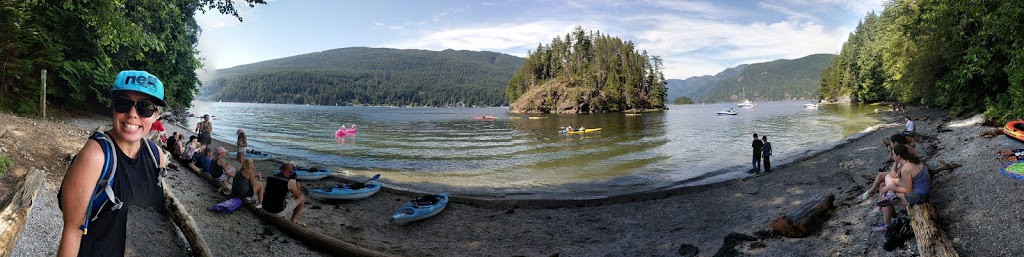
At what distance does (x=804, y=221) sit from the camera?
8.60 metres

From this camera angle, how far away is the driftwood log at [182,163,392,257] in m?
8.66

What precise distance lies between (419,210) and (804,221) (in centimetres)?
996

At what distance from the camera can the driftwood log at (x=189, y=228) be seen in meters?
6.83

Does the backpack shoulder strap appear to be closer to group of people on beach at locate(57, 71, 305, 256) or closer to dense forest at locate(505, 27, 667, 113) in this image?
group of people on beach at locate(57, 71, 305, 256)

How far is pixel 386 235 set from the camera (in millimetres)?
11789

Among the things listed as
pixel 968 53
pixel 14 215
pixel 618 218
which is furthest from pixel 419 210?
pixel 968 53

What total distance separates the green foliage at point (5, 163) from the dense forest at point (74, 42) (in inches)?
143

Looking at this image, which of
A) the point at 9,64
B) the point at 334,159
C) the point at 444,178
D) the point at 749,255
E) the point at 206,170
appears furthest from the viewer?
the point at 334,159

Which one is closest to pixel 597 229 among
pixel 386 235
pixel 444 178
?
pixel 386 235

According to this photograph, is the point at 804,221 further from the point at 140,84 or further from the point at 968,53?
the point at 968,53

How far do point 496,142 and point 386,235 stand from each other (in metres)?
27.8

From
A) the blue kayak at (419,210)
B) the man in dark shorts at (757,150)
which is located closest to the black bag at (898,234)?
the blue kayak at (419,210)

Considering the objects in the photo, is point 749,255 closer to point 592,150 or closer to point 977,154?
point 977,154

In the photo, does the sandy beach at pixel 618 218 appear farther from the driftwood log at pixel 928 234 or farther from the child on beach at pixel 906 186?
the child on beach at pixel 906 186
